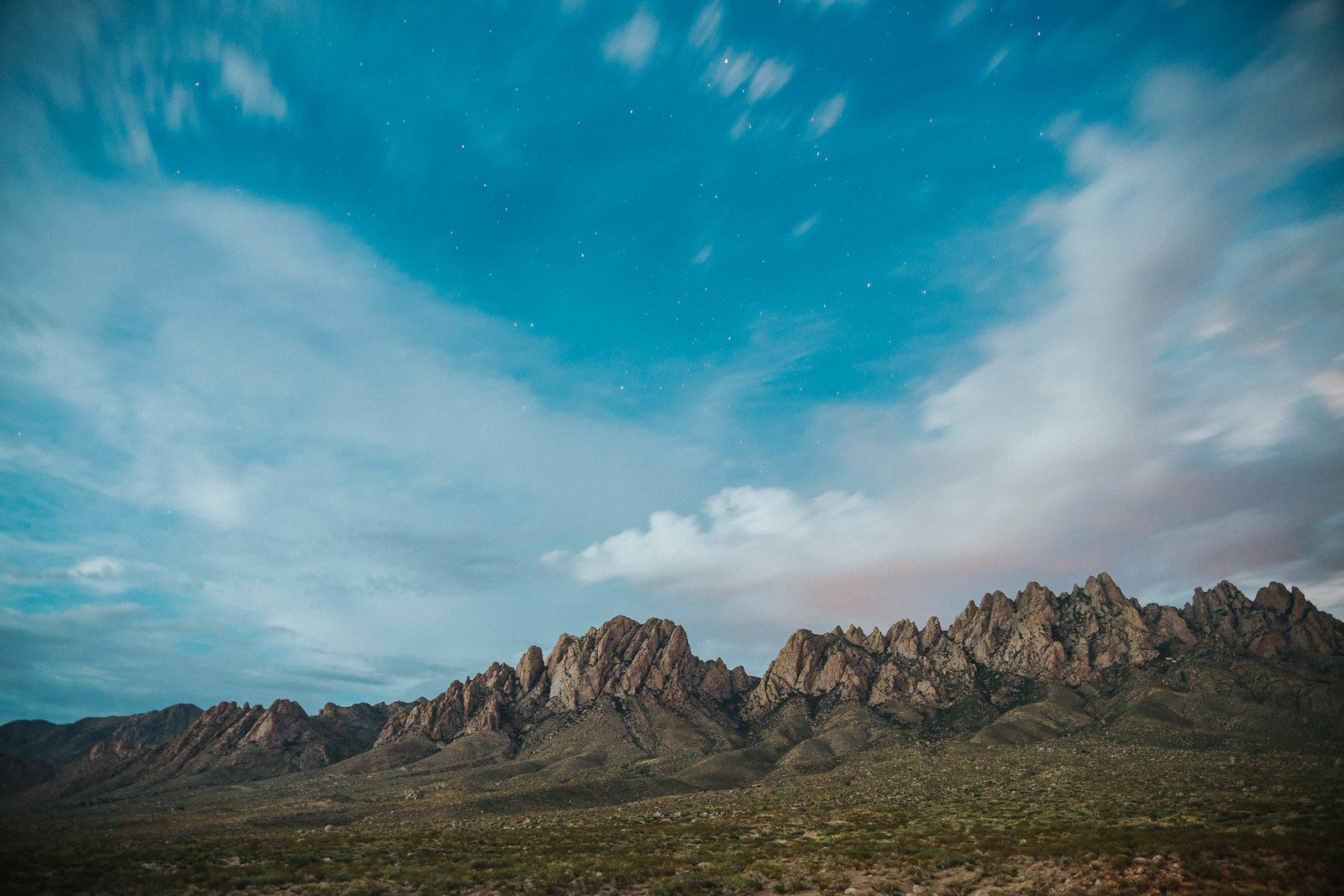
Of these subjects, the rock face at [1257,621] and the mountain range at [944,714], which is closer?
the mountain range at [944,714]

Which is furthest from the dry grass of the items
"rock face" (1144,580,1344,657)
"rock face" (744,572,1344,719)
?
"rock face" (1144,580,1344,657)

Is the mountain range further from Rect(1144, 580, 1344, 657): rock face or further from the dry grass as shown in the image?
the dry grass

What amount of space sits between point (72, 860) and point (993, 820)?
6396cm

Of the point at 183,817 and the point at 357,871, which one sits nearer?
the point at 357,871

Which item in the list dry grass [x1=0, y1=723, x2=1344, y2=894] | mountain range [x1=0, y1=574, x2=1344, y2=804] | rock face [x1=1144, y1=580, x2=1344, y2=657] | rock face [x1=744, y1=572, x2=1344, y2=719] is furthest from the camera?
rock face [x1=744, y1=572, x2=1344, y2=719]

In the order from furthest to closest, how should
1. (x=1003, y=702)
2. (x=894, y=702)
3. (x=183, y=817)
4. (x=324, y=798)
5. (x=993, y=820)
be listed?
(x=894, y=702)
(x=1003, y=702)
(x=324, y=798)
(x=183, y=817)
(x=993, y=820)

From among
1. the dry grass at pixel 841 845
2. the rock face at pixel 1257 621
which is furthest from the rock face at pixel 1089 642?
the dry grass at pixel 841 845

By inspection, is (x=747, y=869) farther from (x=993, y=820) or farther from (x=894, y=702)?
(x=894, y=702)

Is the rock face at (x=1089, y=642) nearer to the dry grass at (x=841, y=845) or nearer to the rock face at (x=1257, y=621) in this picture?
the rock face at (x=1257, y=621)

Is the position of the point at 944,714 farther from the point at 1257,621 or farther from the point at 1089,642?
the point at 1257,621

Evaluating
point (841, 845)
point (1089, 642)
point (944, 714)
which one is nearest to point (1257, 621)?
point (1089, 642)

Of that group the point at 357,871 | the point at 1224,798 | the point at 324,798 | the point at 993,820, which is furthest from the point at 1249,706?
the point at 324,798

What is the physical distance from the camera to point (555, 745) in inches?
6841

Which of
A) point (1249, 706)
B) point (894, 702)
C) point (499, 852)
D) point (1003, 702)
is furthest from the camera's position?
point (894, 702)
